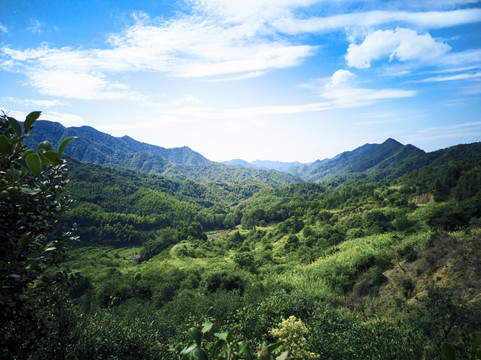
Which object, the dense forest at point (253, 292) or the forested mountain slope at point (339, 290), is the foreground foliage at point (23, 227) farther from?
the forested mountain slope at point (339, 290)

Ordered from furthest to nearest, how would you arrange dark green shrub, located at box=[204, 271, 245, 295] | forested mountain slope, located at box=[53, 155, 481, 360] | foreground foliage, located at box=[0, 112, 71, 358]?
dark green shrub, located at box=[204, 271, 245, 295] → forested mountain slope, located at box=[53, 155, 481, 360] → foreground foliage, located at box=[0, 112, 71, 358]

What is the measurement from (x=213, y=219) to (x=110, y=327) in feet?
358

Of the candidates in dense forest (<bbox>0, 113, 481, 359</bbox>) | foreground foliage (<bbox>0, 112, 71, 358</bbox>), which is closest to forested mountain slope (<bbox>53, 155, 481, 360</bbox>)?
dense forest (<bbox>0, 113, 481, 359</bbox>)

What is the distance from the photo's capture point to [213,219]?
11525 centimetres

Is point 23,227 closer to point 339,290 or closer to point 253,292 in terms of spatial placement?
point 253,292

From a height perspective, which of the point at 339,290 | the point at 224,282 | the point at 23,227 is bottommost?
the point at 224,282

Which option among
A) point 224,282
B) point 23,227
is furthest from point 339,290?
point 23,227

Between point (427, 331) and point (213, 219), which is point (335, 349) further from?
point (213, 219)

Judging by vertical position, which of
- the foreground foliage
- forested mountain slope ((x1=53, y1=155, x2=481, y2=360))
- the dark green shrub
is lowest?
the dark green shrub

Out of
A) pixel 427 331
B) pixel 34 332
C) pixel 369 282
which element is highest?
pixel 34 332

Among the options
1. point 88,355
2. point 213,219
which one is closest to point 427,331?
point 88,355

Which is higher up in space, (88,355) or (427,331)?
(88,355)

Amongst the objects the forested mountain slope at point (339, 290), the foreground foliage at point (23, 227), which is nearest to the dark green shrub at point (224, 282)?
the forested mountain slope at point (339, 290)

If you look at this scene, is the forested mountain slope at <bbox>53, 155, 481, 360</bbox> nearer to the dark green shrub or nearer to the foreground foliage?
the dark green shrub
